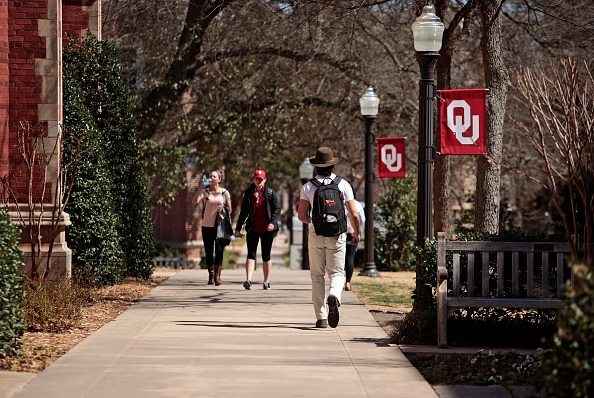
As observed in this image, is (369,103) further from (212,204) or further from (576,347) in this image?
(576,347)

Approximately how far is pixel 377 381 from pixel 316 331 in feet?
10.6

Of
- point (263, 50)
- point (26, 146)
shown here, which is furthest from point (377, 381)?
point (263, 50)

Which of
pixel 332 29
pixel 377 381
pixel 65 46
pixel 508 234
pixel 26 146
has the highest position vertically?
pixel 332 29

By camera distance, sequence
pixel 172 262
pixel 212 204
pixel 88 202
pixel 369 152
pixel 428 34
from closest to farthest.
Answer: pixel 428 34 → pixel 88 202 → pixel 212 204 → pixel 369 152 → pixel 172 262

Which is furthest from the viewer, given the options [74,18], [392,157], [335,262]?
[392,157]

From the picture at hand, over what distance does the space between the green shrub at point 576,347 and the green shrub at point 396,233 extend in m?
19.3

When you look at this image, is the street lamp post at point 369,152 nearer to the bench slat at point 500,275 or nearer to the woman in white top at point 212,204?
the woman in white top at point 212,204

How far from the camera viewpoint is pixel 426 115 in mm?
11375

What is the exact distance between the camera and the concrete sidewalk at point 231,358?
7.55m

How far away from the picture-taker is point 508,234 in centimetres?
1061

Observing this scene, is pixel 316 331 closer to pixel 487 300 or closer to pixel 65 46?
pixel 487 300

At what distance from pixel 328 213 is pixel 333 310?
105 centimetres

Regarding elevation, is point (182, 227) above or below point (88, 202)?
below

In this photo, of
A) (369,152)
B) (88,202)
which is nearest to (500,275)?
(88,202)
